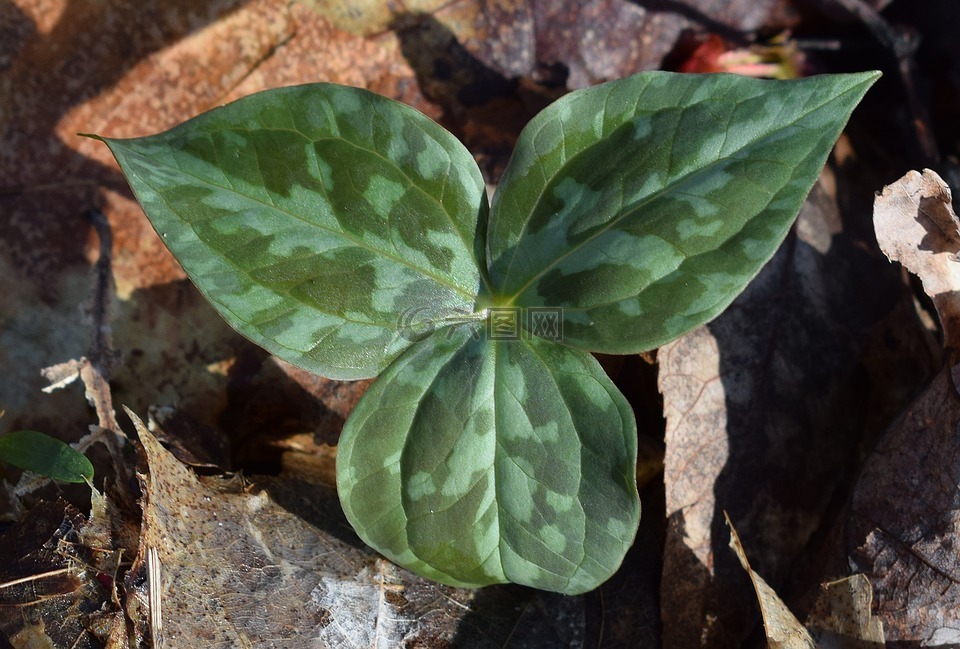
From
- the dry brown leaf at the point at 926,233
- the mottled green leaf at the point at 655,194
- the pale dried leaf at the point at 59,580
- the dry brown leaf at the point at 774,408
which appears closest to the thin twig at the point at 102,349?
the pale dried leaf at the point at 59,580

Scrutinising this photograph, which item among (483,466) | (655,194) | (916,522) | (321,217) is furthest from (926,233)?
(321,217)

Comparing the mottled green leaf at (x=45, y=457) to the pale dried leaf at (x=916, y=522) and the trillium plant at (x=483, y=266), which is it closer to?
the trillium plant at (x=483, y=266)

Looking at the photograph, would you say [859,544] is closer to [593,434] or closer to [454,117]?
[593,434]

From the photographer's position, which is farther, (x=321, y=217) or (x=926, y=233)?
(x=926, y=233)

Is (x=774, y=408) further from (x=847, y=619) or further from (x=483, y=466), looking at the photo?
(x=483, y=466)

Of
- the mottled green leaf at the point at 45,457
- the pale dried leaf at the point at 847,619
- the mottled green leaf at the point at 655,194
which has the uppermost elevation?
the mottled green leaf at the point at 655,194

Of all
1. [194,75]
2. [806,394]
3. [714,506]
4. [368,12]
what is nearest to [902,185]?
[806,394]
